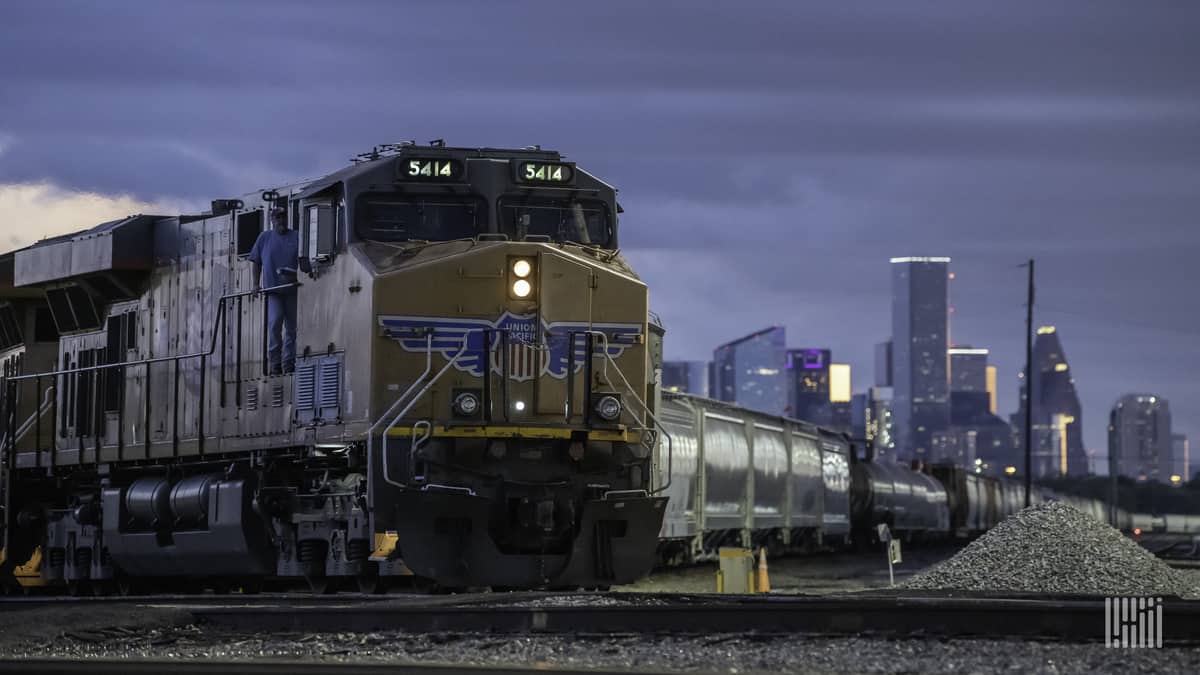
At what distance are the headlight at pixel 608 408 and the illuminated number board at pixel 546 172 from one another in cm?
223

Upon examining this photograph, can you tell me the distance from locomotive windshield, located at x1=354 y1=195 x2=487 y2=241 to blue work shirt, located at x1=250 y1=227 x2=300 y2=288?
4.12ft

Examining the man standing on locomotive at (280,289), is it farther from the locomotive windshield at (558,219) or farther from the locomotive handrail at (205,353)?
the locomotive windshield at (558,219)

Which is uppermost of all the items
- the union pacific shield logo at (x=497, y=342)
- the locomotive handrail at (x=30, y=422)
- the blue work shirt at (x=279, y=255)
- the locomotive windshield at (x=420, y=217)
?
the locomotive windshield at (x=420, y=217)

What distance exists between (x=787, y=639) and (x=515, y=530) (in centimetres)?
586

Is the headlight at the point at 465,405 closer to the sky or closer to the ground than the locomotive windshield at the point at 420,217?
closer to the ground

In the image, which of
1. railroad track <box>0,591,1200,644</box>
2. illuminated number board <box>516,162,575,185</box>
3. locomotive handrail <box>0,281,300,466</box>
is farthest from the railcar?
railroad track <box>0,591,1200,644</box>

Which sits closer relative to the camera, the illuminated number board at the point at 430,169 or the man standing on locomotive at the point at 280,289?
the illuminated number board at the point at 430,169

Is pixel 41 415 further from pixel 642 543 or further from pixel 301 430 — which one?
pixel 642 543

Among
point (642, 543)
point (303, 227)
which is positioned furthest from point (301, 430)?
point (642, 543)

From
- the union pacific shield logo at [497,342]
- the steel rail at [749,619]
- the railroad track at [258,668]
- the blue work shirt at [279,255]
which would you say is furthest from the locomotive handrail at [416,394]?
the railroad track at [258,668]

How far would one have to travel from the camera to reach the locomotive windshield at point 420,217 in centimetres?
1558

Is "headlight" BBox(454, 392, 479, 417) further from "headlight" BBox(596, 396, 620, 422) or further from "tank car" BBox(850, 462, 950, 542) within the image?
"tank car" BBox(850, 462, 950, 542)

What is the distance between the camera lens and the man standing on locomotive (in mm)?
16500

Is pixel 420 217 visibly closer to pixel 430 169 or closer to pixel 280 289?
pixel 430 169
